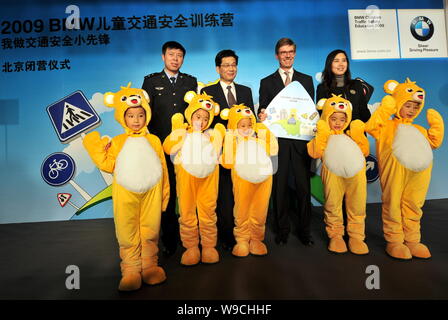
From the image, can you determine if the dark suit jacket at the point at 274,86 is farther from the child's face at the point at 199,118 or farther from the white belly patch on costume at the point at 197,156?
the white belly patch on costume at the point at 197,156

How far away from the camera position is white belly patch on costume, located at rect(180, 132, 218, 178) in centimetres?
199

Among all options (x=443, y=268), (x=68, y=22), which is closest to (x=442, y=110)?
(x=443, y=268)

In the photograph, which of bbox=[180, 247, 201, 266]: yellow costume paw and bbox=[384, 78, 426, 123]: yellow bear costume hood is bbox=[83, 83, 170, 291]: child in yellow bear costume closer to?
bbox=[180, 247, 201, 266]: yellow costume paw

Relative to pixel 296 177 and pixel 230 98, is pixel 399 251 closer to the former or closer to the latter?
pixel 296 177

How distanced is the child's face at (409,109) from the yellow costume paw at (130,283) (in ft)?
7.71

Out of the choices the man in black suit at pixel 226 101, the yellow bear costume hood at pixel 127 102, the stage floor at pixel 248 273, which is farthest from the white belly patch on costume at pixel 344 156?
the yellow bear costume hood at pixel 127 102

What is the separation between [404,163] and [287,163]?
0.91m

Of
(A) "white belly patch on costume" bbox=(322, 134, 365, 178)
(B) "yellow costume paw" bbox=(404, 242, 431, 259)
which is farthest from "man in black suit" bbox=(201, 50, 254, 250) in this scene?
(B) "yellow costume paw" bbox=(404, 242, 431, 259)

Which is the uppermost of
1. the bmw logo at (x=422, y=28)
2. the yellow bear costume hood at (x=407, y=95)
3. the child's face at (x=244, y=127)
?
the bmw logo at (x=422, y=28)

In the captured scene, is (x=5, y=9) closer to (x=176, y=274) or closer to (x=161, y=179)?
(x=161, y=179)

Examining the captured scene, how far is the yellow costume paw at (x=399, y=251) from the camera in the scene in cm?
209

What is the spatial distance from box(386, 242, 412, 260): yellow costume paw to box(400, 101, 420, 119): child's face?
1.03 meters

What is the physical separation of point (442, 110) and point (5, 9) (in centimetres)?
619
